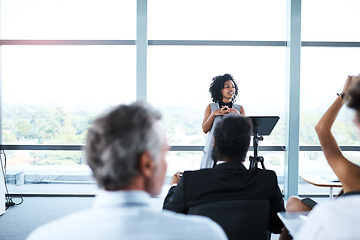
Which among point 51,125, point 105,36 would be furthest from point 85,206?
point 105,36

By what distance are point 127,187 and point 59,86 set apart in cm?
396

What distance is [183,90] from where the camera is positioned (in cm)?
423

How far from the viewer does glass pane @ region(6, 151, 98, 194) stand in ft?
14.0

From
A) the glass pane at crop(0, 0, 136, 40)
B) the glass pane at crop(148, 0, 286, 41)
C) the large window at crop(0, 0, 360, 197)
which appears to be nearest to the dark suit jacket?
the large window at crop(0, 0, 360, 197)

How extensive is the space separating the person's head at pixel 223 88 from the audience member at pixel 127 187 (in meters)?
2.43

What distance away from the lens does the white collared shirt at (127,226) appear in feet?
2.03

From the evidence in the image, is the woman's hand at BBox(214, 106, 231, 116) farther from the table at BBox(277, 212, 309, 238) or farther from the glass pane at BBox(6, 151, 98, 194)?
the glass pane at BBox(6, 151, 98, 194)

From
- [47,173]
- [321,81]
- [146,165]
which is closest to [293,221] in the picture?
[146,165]

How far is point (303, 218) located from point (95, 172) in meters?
0.98

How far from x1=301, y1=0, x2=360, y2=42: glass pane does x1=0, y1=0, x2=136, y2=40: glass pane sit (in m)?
2.54

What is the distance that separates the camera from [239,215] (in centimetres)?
130

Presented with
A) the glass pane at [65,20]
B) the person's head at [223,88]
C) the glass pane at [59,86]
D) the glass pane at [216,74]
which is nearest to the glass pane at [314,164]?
the glass pane at [216,74]

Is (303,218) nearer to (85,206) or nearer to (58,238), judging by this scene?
→ (58,238)

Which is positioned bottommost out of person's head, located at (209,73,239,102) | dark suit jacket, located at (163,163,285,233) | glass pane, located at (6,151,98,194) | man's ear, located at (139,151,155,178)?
glass pane, located at (6,151,98,194)
